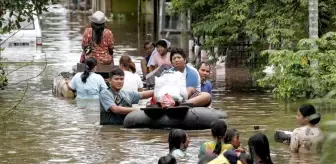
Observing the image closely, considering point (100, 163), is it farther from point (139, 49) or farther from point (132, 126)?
point (139, 49)

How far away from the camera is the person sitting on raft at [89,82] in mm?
17594

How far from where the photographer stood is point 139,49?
111ft

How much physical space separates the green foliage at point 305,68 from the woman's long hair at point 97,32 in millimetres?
3942

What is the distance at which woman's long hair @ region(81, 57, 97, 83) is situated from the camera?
17516mm

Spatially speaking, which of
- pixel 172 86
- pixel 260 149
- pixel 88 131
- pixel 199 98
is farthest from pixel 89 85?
pixel 260 149

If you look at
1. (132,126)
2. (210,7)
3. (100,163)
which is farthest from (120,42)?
(100,163)

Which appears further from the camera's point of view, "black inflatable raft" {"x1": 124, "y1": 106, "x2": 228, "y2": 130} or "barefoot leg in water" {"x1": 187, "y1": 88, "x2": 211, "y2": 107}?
"barefoot leg in water" {"x1": 187, "y1": 88, "x2": 211, "y2": 107}

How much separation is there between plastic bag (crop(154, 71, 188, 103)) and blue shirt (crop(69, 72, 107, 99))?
3984mm

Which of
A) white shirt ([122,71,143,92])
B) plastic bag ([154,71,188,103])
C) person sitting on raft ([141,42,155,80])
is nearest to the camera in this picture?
plastic bag ([154,71,188,103])

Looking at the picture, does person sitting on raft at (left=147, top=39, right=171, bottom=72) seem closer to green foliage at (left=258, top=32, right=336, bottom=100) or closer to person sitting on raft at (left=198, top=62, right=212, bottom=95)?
green foliage at (left=258, top=32, right=336, bottom=100)

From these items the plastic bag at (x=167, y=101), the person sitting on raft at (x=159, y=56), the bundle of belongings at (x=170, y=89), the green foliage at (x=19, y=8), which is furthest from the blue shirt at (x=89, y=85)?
the plastic bag at (x=167, y=101)

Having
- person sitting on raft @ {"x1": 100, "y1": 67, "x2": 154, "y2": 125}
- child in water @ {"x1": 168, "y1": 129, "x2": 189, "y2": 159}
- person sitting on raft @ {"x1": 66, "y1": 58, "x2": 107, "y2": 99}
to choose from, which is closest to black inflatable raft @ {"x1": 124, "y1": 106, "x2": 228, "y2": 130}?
person sitting on raft @ {"x1": 100, "y1": 67, "x2": 154, "y2": 125}

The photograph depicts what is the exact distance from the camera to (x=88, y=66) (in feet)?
57.8

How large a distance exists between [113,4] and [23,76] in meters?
45.0
